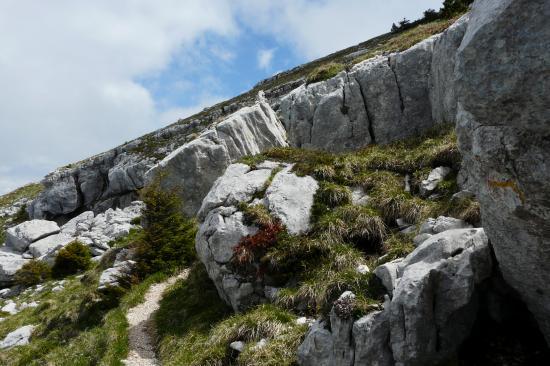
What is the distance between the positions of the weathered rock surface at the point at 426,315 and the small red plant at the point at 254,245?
6344 mm

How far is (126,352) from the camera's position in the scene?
14898mm

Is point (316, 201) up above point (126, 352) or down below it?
above

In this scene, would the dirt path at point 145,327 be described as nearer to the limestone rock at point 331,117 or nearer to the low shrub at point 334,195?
the low shrub at point 334,195

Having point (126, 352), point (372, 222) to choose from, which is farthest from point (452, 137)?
point (126, 352)

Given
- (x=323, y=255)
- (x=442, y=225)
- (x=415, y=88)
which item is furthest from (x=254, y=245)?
(x=415, y=88)

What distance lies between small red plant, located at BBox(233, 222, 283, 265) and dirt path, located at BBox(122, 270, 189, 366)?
447 cm

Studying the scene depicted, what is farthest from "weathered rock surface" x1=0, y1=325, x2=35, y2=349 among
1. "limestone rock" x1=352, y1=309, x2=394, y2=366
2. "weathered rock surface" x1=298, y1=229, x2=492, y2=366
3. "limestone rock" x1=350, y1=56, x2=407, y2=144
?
"limestone rock" x1=350, y1=56, x2=407, y2=144

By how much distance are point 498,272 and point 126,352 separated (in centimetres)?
1230

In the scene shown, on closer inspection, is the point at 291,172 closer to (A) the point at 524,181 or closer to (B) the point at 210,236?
(B) the point at 210,236

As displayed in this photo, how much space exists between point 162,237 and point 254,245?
8.61 meters

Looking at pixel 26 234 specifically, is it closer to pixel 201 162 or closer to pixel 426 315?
pixel 201 162

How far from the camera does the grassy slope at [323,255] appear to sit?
38.8 ft

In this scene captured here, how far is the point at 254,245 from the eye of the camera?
15289 mm

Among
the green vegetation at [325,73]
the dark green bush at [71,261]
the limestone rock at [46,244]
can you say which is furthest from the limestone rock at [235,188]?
the limestone rock at [46,244]
